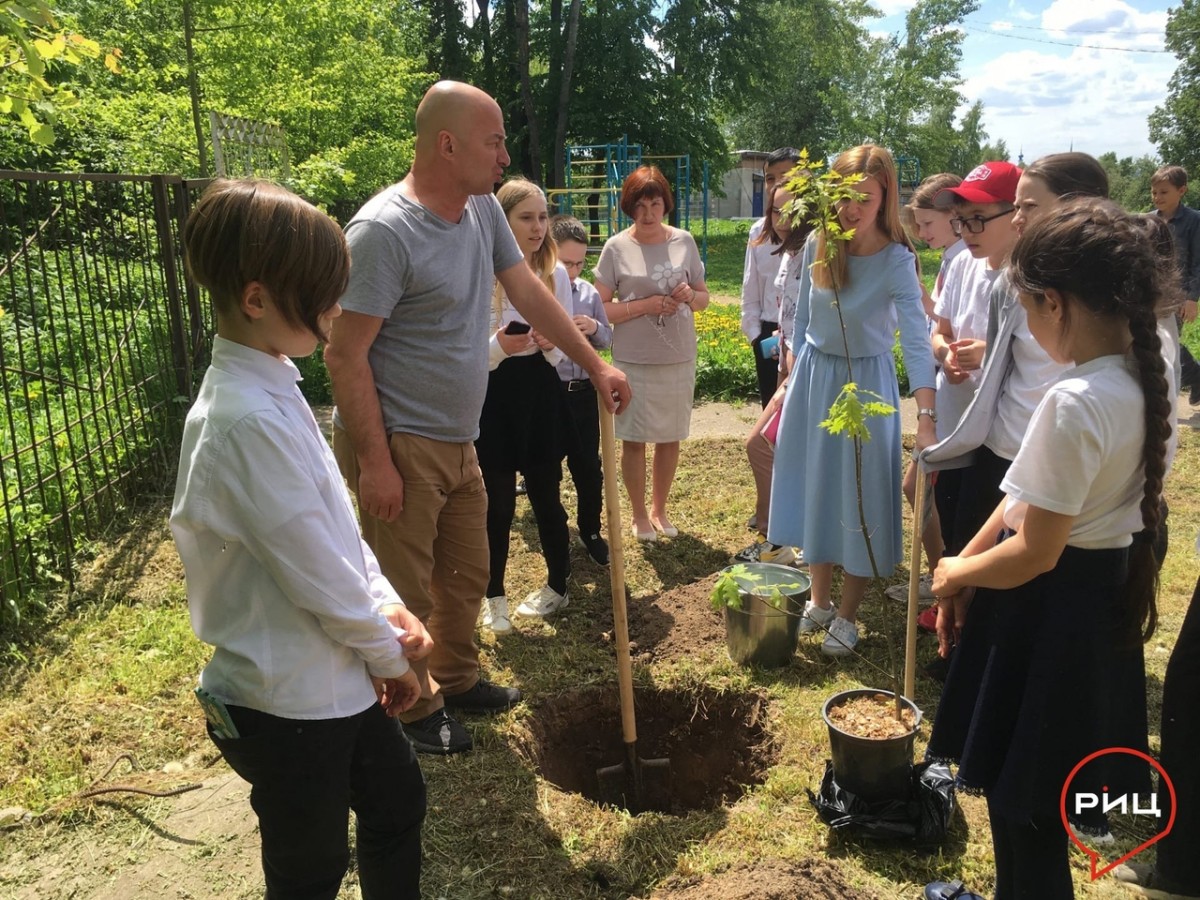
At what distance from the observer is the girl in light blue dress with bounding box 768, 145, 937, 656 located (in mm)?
3584

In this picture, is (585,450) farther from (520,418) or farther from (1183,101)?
(1183,101)

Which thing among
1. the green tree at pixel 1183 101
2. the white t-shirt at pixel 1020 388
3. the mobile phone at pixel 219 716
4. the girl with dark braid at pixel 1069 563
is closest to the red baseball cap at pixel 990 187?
the white t-shirt at pixel 1020 388

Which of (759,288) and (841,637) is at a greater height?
(759,288)

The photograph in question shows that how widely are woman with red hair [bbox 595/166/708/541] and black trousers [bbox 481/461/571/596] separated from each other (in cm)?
88

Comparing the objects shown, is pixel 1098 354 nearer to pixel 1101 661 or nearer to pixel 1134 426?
pixel 1134 426

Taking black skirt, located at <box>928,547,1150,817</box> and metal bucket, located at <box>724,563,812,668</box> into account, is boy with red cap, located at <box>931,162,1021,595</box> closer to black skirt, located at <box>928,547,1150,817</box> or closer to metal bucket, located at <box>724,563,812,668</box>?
metal bucket, located at <box>724,563,812,668</box>

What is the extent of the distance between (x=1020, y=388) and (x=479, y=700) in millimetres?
2292

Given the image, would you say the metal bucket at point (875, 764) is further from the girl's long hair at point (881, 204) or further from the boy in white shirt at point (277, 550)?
the girl's long hair at point (881, 204)

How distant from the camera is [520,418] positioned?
13.7 ft

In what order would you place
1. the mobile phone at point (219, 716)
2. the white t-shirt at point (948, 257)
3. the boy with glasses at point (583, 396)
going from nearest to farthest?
the mobile phone at point (219, 716)
the white t-shirt at point (948, 257)
the boy with glasses at point (583, 396)

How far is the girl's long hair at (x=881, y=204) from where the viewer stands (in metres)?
3.47

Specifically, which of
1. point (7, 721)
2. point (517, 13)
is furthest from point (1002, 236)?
point (517, 13)

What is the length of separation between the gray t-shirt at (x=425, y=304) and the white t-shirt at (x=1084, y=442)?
1768 millimetres

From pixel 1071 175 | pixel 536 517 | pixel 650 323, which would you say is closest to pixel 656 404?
pixel 650 323
